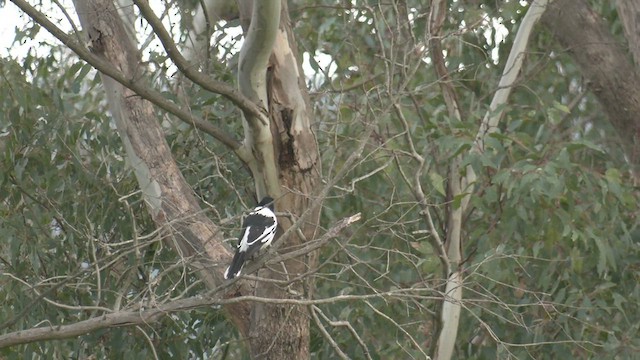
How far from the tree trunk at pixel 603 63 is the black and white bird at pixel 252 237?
243cm

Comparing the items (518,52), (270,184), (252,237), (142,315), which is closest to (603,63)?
(518,52)

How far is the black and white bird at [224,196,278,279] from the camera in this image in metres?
4.20

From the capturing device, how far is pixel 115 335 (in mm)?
5551

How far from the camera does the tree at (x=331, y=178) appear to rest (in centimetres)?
453

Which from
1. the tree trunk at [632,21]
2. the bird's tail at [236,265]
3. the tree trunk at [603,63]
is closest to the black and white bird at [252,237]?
the bird's tail at [236,265]

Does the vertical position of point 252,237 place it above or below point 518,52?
above

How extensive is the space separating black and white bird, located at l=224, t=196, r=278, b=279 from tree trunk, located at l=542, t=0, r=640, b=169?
7.98 ft

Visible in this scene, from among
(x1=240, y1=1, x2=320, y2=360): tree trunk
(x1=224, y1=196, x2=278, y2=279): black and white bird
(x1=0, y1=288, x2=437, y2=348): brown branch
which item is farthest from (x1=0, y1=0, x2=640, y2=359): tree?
(x1=0, y1=288, x2=437, y2=348): brown branch

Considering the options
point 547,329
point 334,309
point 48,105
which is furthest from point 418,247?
point 48,105

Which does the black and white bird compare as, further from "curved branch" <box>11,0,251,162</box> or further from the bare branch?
the bare branch

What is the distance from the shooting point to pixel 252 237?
4203 millimetres

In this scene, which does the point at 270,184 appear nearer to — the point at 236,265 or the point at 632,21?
the point at 236,265

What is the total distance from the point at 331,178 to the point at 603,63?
2211 millimetres

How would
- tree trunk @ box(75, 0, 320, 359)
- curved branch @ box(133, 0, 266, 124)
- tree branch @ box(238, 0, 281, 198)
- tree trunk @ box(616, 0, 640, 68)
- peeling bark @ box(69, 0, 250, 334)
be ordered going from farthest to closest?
tree trunk @ box(616, 0, 640, 68)
peeling bark @ box(69, 0, 250, 334)
tree trunk @ box(75, 0, 320, 359)
tree branch @ box(238, 0, 281, 198)
curved branch @ box(133, 0, 266, 124)
